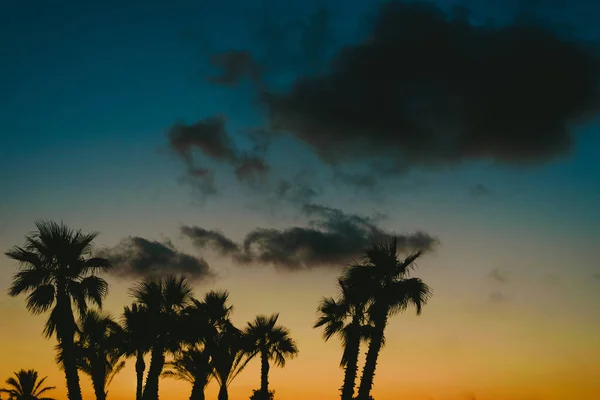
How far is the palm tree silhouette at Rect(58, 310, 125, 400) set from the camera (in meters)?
53.9

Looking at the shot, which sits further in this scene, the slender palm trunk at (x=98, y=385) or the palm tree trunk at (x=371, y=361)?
the slender palm trunk at (x=98, y=385)

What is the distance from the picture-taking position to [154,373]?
46750mm

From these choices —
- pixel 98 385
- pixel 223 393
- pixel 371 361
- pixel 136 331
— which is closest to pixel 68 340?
pixel 136 331

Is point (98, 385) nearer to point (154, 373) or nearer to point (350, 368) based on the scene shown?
point (154, 373)

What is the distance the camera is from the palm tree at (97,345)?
2121 inches

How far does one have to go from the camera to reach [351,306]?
46.8m

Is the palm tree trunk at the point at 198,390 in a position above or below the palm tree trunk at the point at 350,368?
below

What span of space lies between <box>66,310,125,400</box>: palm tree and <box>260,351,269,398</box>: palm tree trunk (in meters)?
14.1

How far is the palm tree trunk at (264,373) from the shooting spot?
201 ft

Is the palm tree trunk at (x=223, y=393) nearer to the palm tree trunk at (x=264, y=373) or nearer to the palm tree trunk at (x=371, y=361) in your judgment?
the palm tree trunk at (x=264, y=373)

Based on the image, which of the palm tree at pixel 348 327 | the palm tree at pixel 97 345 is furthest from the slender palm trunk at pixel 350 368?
the palm tree at pixel 97 345

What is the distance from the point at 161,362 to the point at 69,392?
1038 cm

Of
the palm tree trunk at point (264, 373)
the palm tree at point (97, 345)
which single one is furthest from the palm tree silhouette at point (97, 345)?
the palm tree trunk at point (264, 373)

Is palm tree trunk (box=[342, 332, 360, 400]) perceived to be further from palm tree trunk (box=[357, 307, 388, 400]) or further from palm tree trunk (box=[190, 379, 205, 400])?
palm tree trunk (box=[190, 379, 205, 400])
